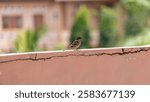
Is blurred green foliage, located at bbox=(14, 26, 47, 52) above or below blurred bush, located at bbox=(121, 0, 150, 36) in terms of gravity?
below

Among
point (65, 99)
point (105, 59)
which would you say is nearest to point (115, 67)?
point (105, 59)

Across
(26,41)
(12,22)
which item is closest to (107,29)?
(26,41)

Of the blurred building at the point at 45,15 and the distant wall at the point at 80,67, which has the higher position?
the distant wall at the point at 80,67

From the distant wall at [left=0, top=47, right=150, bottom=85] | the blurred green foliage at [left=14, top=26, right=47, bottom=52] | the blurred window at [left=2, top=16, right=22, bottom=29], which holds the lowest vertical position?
the blurred green foliage at [left=14, top=26, right=47, bottom=52]

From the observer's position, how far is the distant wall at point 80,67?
13.1ft

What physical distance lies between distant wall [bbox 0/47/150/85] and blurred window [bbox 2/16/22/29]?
17.0 metres

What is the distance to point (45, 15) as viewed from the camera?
21234 millimetres

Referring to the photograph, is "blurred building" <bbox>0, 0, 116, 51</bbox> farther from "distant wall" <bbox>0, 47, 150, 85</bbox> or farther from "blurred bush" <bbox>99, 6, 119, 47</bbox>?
"distant wall" <bbox>0, 47, 150, 85</bbox>

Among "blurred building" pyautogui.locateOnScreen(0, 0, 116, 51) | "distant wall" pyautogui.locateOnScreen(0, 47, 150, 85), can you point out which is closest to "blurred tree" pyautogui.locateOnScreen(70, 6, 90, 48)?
"blurred building" pyautogui.locateOnScreen(0, 0, 116, 51)

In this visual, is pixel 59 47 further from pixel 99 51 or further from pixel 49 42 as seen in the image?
pixel 99 51

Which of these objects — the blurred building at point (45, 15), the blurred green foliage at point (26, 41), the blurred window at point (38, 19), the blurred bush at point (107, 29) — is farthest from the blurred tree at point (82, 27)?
the blurred window at point (38, 19)

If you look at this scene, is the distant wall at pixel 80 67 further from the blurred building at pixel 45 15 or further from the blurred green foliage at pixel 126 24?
the blurred building at pixel 45 15

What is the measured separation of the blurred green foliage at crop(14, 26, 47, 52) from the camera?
15.8m

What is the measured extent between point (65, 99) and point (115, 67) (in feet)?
1.49
